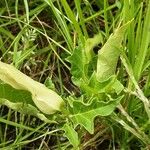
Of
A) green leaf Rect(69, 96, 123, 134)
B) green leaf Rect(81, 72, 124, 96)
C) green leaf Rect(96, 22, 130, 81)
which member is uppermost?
green leaf Rect(96, 22, 130, 81)

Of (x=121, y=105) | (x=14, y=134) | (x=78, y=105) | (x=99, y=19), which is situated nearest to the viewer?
(x=78, y=105)

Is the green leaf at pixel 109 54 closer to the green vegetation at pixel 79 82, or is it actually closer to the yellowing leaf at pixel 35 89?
the green vegetation at pixel 79 82

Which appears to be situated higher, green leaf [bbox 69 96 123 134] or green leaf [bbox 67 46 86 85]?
green leaf [bbox 67 46 86 85]

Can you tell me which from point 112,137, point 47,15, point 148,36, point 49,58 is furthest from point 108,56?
point 47,15

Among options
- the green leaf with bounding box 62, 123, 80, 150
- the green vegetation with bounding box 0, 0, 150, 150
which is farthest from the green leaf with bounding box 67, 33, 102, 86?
the green leaf with bounding box 62, 123, 80, 150

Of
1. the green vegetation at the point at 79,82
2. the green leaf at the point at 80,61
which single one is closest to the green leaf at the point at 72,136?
the green vegetation at the point at 79,82

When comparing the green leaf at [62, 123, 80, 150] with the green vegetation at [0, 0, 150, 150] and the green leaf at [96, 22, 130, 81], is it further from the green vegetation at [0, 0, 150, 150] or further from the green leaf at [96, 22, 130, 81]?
the green leaf at [96, 22, 130, 81]

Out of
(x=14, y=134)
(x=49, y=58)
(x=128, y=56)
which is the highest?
(x=128, y=56)

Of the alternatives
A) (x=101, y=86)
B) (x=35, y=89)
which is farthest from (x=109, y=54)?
(x=35, y=89)

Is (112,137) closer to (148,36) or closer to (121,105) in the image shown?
(121,105)
